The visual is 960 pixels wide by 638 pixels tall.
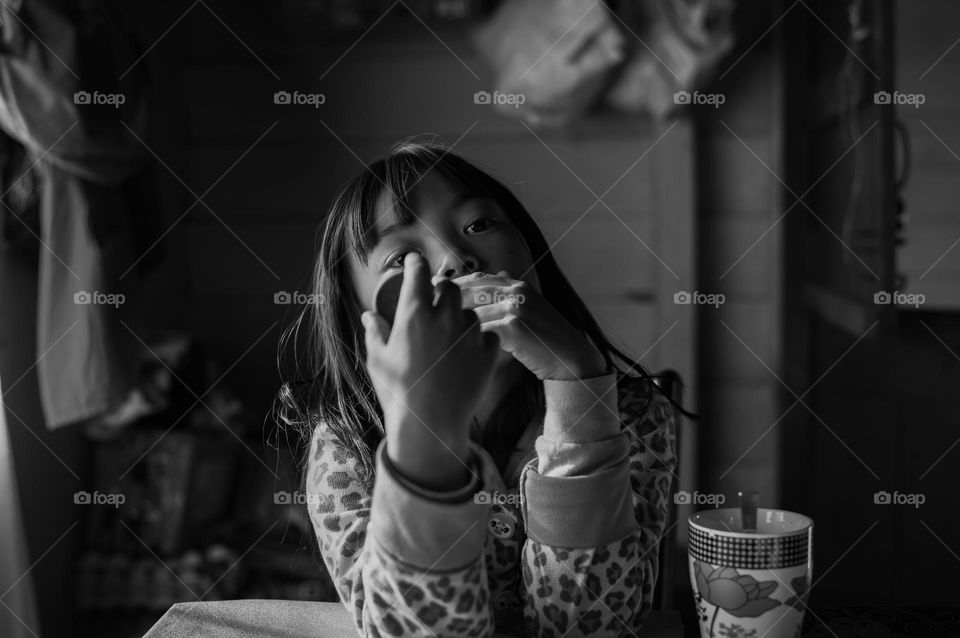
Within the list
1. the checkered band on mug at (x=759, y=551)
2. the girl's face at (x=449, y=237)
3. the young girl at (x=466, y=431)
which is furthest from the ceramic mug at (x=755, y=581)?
the girl's face at (x=449, y=237)

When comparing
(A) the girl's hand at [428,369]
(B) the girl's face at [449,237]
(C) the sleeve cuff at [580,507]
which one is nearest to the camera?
(A) the girl's hand at [428,369]

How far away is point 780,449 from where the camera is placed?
2369mm

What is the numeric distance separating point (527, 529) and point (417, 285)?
0.95 feet

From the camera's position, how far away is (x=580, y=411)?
776 mm

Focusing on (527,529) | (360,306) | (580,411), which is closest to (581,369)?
(580,411)

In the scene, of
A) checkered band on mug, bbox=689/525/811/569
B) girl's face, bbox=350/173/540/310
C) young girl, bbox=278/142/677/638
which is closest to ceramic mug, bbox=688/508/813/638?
checkered band on mug, bbox=689/525/811/569

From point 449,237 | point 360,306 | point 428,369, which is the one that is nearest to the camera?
point 428,369

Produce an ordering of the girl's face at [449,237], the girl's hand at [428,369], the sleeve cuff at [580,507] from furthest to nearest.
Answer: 1. the girl's face at [449,237]
2. the sleeve cuff at [580,507]
3. the girl's hand at [428,369]

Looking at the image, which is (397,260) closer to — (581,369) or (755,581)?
(581,369)

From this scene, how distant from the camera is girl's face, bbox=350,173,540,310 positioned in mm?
880

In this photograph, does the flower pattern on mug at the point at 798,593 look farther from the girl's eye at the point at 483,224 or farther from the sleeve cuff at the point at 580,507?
the girl's eye at the point at 483,224

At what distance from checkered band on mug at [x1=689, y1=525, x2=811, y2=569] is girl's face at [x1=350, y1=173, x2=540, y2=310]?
0.34 metres

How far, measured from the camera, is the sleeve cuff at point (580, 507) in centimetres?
77

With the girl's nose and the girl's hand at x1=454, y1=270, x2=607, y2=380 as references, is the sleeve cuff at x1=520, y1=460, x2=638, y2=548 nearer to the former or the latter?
the girl's hand at x1=454, y1=270, x2=607, y2=380
